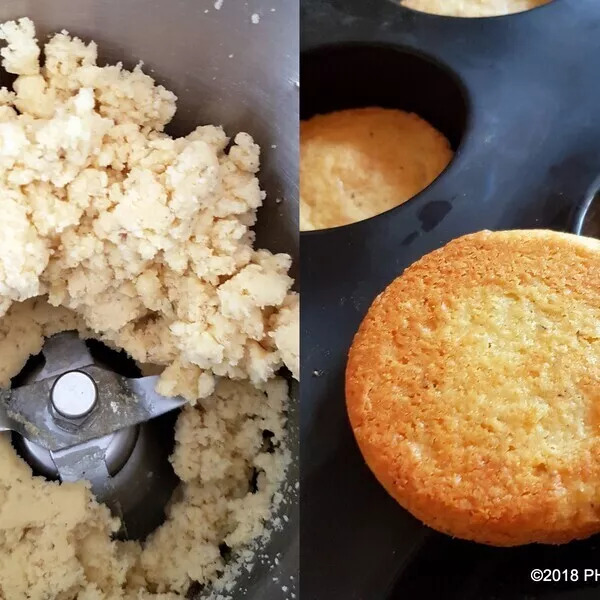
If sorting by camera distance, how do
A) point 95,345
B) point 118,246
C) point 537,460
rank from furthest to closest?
point 95,345 → point 118,246 → point 537,460

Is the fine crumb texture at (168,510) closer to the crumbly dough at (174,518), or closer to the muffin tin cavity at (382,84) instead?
the crumbly dough at (174,518)

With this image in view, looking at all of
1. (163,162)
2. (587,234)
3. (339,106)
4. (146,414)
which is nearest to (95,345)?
(146,414)

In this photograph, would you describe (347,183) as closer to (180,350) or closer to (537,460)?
(180,350)

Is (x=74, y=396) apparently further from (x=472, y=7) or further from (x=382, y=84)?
(x=472, y=7)

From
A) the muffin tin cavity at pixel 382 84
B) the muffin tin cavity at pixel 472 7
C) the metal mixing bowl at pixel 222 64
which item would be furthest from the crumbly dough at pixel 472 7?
the metal mixing bowl at pixel 222 64

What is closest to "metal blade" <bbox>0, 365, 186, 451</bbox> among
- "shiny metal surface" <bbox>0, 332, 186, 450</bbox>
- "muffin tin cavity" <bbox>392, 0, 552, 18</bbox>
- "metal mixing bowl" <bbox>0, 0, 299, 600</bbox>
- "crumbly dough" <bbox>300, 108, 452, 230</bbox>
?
"shiny metal surface" <bbox>0, 332, 186, 450</bbox>
